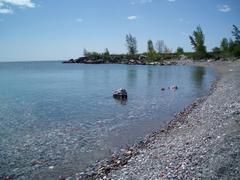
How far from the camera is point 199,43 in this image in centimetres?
14075

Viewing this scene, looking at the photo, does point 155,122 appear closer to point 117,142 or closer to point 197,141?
point 117,142

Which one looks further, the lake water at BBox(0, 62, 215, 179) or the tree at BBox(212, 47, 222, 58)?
the tree at BBox(212, 47, 222, 58)

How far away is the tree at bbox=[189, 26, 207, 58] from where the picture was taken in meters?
141

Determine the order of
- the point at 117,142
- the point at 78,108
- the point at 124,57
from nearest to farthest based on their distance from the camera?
the point at 117,142, the point at 78,108, the point at 124,57

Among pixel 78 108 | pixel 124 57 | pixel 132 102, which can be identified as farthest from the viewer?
pixel 124 57

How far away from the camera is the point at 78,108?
96.5 ft

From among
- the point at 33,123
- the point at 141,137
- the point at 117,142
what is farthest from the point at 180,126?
the point at 33,123

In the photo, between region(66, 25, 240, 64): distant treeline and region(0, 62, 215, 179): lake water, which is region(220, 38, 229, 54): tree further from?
region(0, 62, 215, 179): lake water

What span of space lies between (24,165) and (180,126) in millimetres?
10299

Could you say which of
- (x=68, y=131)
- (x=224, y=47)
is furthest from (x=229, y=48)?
(x=68, y=131)

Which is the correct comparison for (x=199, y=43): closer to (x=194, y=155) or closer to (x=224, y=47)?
(x=224, y=47)

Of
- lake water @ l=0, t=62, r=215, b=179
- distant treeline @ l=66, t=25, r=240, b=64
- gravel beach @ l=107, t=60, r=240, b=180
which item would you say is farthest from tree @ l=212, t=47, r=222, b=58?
gravel beach @ l=107, t=60, r=240, b=180

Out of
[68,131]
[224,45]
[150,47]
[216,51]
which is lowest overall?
[68,131]

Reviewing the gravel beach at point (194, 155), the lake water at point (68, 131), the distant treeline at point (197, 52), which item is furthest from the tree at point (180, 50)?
the gravel beach at point (194, 155)
